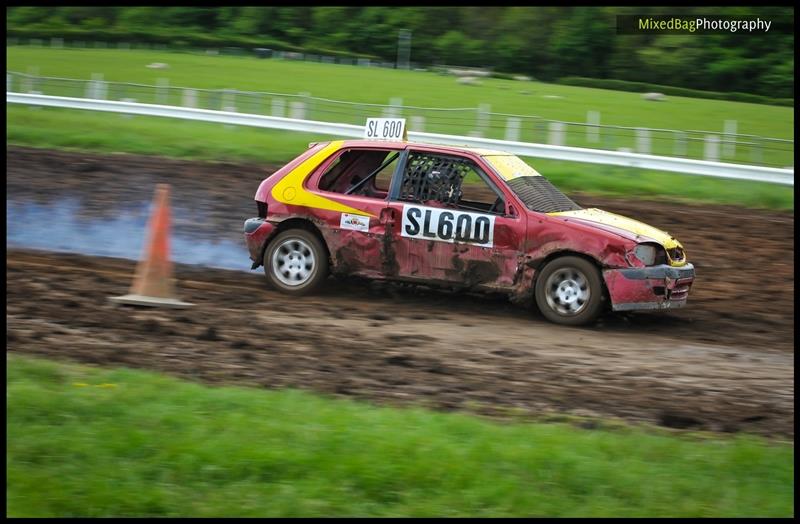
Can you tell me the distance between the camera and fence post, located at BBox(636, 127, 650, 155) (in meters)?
23.6

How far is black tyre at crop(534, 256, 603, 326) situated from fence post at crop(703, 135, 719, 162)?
51.0 feet

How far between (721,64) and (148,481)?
131 feet

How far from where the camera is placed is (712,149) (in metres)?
23.3

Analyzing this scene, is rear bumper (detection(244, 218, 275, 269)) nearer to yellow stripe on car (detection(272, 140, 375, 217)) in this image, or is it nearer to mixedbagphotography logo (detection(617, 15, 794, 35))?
yellow stripe on car (detection(272, 140, 375, 217))

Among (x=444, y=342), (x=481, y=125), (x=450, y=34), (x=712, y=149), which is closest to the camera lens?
(x=444, y=342)

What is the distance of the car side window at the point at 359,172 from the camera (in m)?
9.98

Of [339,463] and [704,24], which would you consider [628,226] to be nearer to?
[339,463]

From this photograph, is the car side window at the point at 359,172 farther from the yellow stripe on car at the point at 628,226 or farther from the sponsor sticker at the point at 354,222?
the yellow stripe on car at the point at 628,226

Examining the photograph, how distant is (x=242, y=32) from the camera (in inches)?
2249

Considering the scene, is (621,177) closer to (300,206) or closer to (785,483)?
(300,206)

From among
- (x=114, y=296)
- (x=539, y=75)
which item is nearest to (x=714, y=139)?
(x=114, y=296)

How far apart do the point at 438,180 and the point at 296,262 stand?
5.68 feet

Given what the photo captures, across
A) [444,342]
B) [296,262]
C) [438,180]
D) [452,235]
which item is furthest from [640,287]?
[296,262]

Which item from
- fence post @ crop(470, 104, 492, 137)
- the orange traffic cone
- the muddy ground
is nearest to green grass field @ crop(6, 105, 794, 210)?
fence post @ crop(470, 104, 492, 137)
